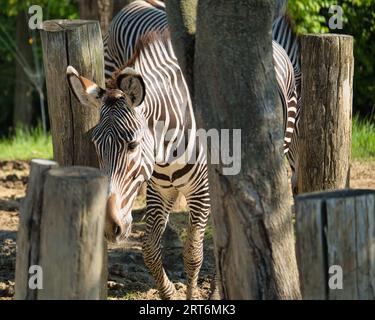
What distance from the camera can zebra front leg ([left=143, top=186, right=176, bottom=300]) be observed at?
21.3ft

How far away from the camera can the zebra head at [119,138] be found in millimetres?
5207

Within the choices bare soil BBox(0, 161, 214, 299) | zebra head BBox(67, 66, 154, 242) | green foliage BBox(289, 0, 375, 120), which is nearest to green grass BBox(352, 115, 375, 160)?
bare soil BBox(0, 161, 214, 299)

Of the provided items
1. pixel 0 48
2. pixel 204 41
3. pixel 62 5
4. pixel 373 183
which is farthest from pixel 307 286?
pixel 0 48

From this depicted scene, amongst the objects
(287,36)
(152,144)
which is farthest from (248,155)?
(287,36)

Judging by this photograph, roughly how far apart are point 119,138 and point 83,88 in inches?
14.9

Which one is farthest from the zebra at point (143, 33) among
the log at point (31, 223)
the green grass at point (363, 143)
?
the log at point (31, 223)

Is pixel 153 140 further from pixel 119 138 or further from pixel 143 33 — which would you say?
pixel 143 33

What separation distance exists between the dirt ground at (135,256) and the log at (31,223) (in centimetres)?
217

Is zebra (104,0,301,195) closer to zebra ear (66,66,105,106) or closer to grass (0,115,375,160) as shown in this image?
grass (0,115,375,160)

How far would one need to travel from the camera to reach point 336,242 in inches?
151

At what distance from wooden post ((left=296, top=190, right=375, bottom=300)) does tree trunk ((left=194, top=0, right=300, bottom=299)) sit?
41 centimetres

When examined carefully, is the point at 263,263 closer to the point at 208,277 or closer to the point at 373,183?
the point at 208,277
